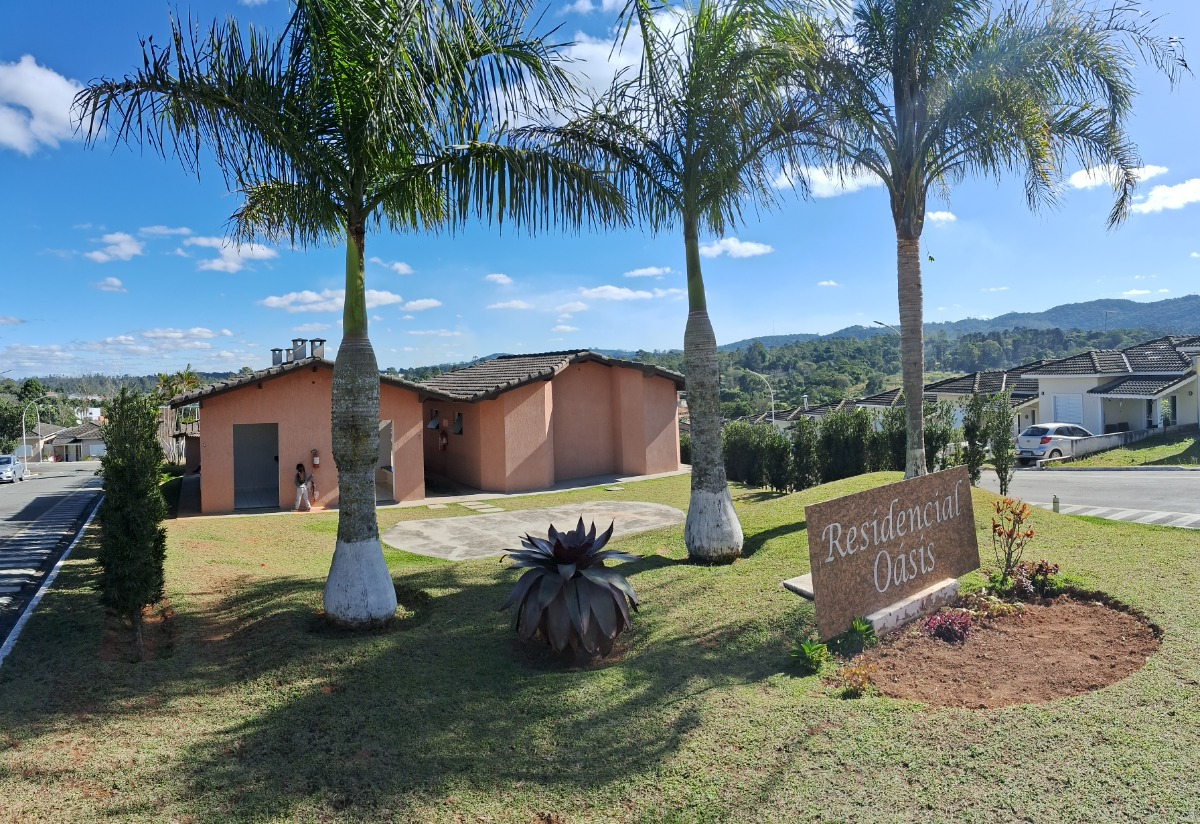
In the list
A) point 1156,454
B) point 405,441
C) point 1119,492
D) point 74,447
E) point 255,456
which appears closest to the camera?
point 1119,492

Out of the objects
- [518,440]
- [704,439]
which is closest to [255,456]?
[518,440]

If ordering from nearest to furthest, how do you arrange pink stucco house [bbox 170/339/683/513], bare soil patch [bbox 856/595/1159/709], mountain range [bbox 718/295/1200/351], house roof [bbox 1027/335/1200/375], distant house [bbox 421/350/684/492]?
bare soil patch [bbox 856/595/1159/709] < pink stucco house [bbox 170/339/683/513] < distant house [bbox 421/350/684/492] < house roof [bbox 1027/335/1200/375] < mountain range [bbox 718/295/1200/351]

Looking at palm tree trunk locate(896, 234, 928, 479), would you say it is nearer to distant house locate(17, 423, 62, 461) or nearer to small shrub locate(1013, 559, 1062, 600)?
small shrub locate(1013, 559, 1062, 600)

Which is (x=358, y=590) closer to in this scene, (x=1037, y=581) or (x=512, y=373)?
(x=1037, y=581)

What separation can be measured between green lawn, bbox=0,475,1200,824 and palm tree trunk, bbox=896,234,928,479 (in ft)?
9.07

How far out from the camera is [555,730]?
15.7 feet

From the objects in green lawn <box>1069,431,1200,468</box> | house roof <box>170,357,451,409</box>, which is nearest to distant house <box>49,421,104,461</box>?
house roof <box>170,357,451,409</box>

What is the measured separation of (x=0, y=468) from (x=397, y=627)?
41.4 metres

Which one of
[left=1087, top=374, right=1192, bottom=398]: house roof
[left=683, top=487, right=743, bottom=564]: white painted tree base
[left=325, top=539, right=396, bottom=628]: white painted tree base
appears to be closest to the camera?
[left=325, top=539, right=396, bottom=628]: white painted tree base

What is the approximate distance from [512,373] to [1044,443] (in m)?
21.0

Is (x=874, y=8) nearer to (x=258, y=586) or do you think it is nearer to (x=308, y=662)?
(x=308, y=662)

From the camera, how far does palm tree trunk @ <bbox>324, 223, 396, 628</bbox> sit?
6898 millimetres

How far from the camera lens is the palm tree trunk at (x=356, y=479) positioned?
6.90 meters

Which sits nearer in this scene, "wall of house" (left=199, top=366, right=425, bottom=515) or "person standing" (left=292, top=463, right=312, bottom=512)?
"wall of house" (left=199, top=366, right=425, bottom=515)
